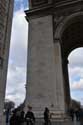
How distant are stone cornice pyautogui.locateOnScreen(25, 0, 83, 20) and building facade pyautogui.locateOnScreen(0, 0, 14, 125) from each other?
6852mm

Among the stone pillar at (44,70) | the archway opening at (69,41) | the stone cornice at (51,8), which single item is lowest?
the stone pillar at (44,70)

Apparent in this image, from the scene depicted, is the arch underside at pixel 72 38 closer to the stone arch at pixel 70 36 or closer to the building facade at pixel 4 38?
the stone arch at pixel 70 36

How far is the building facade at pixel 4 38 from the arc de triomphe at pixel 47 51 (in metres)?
6.05

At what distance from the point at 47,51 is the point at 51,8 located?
14.0 ft

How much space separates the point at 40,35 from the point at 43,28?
2.41ft

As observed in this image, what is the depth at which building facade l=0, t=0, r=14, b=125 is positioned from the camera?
330 inches

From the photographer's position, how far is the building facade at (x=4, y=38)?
838cm

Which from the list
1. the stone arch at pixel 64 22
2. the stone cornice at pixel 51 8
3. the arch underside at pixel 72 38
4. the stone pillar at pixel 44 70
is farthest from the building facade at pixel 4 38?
the arch underside at pixel 72 38

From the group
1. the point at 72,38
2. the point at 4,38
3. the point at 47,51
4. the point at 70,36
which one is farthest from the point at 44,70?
the point at 72,38

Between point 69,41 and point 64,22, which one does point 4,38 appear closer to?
point 64,22

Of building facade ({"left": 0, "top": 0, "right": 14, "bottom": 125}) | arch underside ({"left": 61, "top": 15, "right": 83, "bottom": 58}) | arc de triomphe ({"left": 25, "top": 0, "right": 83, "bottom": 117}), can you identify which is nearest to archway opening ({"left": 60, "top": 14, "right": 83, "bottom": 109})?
arch underside ({"left": 61, "top": 15, "right": 83, "bottom": 58})

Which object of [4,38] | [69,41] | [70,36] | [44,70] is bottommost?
[44,70]

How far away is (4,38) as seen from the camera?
9.46m

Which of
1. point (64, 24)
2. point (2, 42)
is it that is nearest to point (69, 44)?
point (64, 24)
